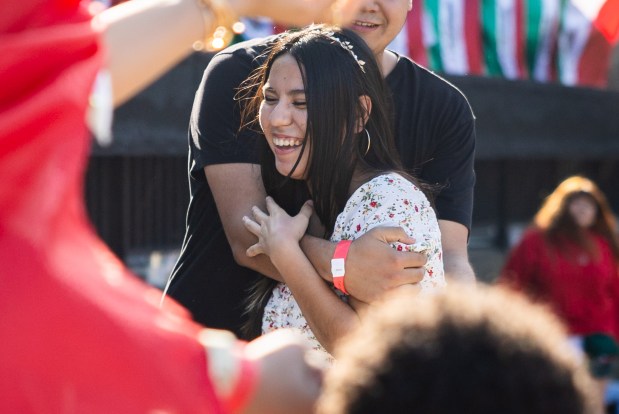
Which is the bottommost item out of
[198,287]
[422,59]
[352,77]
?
[422,59]

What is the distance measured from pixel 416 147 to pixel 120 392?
1.99 metres

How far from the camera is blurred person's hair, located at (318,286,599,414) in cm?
122

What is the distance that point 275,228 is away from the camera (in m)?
2.72

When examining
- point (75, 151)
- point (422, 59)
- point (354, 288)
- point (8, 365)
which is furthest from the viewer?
point (422, 59)

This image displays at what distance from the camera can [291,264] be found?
2.63 metres

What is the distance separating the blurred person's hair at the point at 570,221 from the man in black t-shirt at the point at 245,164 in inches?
195

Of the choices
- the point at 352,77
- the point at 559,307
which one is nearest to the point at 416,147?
the point at 352,77

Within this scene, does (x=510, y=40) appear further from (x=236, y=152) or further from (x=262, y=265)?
(x=262, y=265)

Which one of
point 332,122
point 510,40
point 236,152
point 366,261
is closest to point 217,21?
point 366,261

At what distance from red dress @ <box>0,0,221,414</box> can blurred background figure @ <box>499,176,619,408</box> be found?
6.68 metres

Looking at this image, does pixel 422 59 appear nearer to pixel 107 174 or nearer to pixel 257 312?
pixel 107 174

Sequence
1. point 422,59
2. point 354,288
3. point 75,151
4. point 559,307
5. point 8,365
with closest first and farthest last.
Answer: point 8,365, point 75,151, point 354,288, point 559,307, point 422,59

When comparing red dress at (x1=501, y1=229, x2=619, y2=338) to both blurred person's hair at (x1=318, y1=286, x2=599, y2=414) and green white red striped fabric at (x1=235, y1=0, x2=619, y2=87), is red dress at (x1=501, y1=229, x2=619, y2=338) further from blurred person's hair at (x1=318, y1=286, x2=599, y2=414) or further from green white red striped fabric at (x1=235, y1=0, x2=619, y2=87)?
blurred person's hair at (x1=318, y1=286, x2=599, y2=414)

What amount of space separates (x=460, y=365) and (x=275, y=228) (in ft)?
4.97
